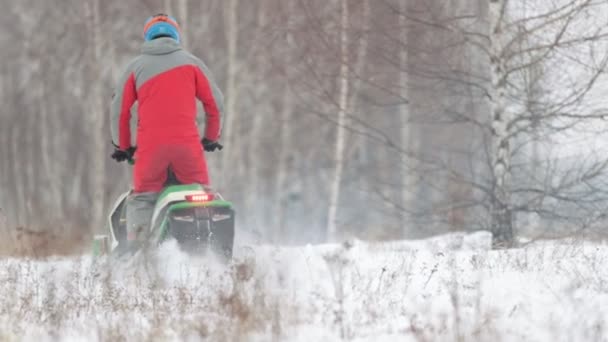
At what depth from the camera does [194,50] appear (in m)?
23.8

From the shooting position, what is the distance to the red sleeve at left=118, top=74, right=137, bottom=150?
24.9 ft

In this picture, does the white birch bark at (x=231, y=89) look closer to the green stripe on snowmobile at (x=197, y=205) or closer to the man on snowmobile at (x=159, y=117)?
the man on snowmobile at (x=159, y=117)

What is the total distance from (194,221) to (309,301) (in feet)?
5.39

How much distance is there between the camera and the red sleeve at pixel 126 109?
7.60m

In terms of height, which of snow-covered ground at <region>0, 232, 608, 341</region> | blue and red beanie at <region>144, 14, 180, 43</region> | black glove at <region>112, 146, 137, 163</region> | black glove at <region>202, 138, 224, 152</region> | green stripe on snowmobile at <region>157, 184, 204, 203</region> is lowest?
snow-covered ground at <region>0, 232, 608, 341</region>

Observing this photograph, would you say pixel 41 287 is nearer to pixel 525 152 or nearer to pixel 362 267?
pixel 362 267

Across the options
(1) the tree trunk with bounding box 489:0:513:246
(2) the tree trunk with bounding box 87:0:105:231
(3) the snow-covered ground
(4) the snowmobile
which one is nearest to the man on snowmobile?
(4) the snowmobile

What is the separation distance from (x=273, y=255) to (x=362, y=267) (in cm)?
99

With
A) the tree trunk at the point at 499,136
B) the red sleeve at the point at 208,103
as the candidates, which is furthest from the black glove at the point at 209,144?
the tree trunk at the point at 499,136

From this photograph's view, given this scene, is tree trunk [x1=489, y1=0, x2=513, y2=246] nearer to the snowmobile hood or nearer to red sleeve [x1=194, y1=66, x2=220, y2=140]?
red sleeve [x1=194, y1=66, x2=220, y2=140]

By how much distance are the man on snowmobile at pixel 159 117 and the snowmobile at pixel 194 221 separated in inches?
6.9

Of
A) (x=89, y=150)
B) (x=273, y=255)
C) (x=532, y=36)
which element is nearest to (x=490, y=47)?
(x=532, y=36)

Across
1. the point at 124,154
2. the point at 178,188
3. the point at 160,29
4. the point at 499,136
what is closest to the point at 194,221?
the point at 178,188

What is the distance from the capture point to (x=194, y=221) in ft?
23.1
